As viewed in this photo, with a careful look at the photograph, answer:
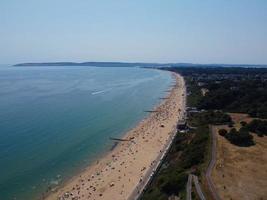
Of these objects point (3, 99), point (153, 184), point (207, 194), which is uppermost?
point (207, 194)

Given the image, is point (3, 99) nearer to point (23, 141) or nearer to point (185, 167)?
point (23, 141)

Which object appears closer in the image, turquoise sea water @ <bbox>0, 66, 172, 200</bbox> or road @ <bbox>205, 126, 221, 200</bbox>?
road @ <bbox>205, 126, 221, 200</bbox>

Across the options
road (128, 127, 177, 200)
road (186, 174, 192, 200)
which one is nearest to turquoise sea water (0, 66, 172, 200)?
road (128, 127, 177, 200)

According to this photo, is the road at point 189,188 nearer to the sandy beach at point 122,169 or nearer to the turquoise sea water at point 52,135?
the sandy beach at point 122,169

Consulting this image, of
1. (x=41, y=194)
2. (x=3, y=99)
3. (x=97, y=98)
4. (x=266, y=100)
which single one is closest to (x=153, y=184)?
(x=41, y=194)

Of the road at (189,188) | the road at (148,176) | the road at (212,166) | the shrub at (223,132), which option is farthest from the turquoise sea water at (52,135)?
the shrub at (223,132)

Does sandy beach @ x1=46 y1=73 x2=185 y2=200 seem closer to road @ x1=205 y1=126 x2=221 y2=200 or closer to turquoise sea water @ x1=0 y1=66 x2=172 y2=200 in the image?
turquoise sea water @ x1=0 y1=66 x2=172 y2=200

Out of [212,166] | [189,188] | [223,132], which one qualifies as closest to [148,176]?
[212,166]

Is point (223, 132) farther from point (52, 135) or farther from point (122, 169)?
point (52, 135)
